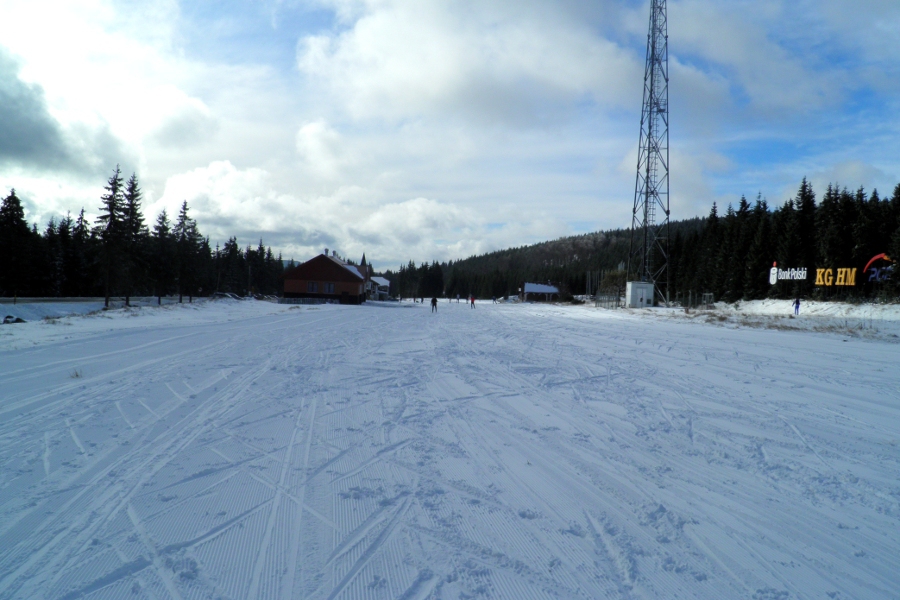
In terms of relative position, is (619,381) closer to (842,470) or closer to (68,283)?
(842,470)

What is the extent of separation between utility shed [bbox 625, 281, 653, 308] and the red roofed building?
31.5 meters

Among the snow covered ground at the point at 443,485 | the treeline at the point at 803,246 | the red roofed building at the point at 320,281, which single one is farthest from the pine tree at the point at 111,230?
the treeline at the point at 803,246

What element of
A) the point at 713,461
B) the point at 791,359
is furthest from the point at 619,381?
the point at 791,359

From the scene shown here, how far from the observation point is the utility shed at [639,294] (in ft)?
133

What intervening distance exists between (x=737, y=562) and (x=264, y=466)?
155 inches

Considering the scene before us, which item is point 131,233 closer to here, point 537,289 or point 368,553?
point 368,553

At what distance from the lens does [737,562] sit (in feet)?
10.3

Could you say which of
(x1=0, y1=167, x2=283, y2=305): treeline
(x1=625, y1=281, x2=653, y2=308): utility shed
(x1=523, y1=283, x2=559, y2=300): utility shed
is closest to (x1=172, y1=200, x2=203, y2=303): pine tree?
(x1=0, y1=167, x2=283, y2=305): treeline

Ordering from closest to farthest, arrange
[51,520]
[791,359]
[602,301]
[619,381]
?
1. [51,520]
2. [619,381]
3. [791,359]
4. [602,301]

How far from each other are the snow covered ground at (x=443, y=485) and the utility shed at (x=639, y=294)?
1279 inches

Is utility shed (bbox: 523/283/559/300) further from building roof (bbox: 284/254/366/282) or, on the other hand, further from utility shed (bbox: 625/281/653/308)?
utility shed (bbox: 625/281/653/308)

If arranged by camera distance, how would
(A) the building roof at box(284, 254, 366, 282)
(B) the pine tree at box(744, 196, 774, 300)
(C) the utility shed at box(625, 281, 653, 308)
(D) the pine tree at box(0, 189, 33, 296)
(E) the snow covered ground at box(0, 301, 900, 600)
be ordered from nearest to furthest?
(E) the snow covered ground at box(0, 301, 900, 600) → (C) the utility shed at box(625, 281, 653, 308) → (D) the pine tree at box(0, 189, 33, 296) → (B) the pine tree at box(744, 196, 774, 300) → (A) the building roof at box(284, 254, 366, 282)

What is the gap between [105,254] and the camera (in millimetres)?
37594

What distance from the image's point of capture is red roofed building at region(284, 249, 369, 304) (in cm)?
5584
